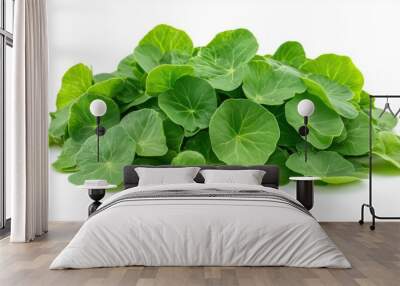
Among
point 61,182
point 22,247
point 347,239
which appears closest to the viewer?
point 22,247

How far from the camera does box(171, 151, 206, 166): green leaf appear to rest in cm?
621

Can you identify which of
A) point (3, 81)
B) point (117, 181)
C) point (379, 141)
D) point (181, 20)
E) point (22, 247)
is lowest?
point (22, 247)

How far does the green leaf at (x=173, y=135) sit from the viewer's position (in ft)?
20.8

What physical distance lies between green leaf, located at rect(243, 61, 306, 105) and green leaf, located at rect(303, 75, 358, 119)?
0.42ft

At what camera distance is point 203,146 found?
6.34m

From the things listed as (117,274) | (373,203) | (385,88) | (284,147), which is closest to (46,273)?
(117,274)

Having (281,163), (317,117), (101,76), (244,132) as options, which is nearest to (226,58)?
(244,132)

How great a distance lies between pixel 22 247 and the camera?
4.68m

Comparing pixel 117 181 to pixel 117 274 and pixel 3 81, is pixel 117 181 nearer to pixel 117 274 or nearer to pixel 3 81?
pixel 3 81

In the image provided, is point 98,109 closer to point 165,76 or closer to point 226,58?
point 165,76

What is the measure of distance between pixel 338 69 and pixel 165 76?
1.81 m

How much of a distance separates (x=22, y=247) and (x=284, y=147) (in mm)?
2921

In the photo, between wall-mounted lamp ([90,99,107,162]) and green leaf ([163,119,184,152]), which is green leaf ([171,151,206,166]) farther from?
wall-mounted lamp ([90,99,107,162])

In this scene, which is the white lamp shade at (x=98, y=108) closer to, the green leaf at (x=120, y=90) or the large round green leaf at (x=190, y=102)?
the green leaf at (x=120, y=90)
